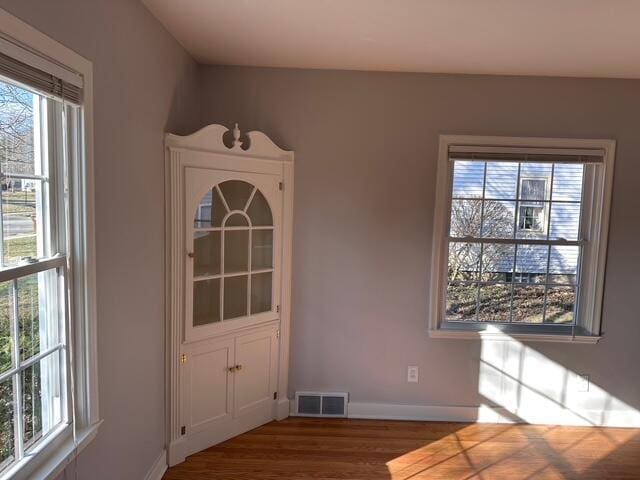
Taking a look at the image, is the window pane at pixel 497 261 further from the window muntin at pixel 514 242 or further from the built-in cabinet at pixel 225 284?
the built-in cabinet at pixel 225 284

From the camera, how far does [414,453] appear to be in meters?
2.92

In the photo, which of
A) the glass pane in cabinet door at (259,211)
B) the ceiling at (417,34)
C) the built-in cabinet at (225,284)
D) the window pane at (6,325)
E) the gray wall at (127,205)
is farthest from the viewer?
the glass pane in cabinet door at (259,211)

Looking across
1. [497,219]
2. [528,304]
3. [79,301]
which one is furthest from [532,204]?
[79,301]

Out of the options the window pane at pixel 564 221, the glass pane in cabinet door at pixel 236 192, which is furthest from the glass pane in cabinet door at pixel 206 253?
the window pane at pixel 564 221

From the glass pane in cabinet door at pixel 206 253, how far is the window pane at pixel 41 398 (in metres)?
1.15

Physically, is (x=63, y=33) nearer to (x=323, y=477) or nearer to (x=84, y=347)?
(x=84, y=347)

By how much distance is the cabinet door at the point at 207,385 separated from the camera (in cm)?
278

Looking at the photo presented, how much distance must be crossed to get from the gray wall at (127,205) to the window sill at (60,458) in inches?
2.7

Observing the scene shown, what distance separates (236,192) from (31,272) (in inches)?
60.1

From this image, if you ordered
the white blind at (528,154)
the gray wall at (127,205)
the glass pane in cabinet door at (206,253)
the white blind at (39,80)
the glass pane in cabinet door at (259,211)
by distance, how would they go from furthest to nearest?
1. the white blind at (528,154)
2. the glass pane in cabinet door at (259,211)
3. the glass pane in cabinet door at (206,253)
4. the gray wall at (127,205)
5. the white blind at (39,80)

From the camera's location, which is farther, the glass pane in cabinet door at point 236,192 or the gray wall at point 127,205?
the glass pane in cabinet door at point 236,192

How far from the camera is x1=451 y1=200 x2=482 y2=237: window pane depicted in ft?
10.7

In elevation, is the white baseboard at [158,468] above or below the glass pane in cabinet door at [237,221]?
below

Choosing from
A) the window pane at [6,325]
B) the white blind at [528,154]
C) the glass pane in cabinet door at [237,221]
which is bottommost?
the window pane at [6,325]
